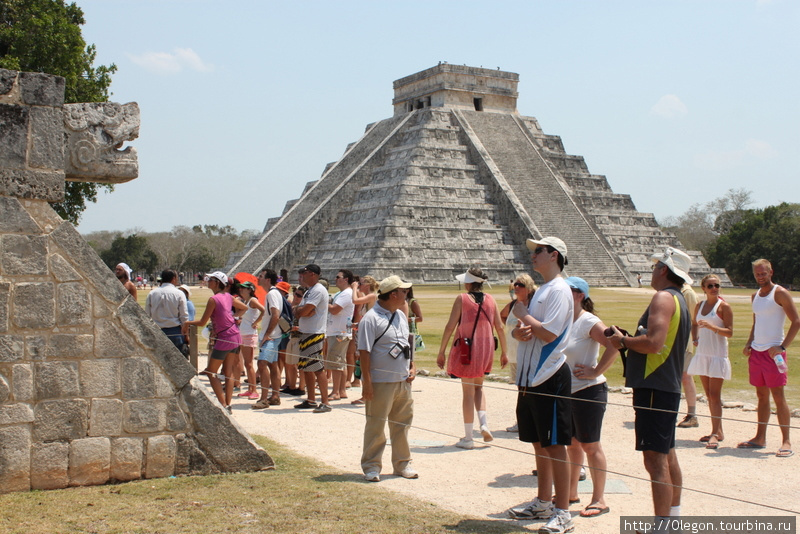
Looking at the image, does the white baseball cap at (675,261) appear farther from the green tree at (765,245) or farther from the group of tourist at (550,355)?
the green tree at (765,245)

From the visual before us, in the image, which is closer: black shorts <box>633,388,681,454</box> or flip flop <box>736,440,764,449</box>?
black shorts <box>633,388,681,454</box>

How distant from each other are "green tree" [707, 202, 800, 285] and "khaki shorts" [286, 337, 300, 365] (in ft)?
162

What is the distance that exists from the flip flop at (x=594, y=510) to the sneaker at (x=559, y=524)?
1.06 ft

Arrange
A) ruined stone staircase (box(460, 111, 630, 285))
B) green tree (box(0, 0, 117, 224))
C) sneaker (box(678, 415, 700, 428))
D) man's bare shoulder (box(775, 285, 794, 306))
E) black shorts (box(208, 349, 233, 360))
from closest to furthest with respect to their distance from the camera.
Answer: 1. man's bare shoulder (box(775, 285, 794, 306))
2. sneaker (box(678, 415, 700, 428))
3. black shorts (box(208, 349, 233, 360))
4. green tree (box(0, 0, 117, 224))
5. ruined stone staircase (box(460, 111, 630, 285))

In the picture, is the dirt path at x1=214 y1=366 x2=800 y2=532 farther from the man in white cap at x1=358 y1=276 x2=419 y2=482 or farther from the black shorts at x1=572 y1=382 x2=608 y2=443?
the black shorts at x1=572 y1=382 x2=608 y2=443

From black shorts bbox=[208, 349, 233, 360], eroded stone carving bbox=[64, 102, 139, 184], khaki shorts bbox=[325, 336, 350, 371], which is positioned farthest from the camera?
khaki shorts bbox=[325, 336, 350, 371]

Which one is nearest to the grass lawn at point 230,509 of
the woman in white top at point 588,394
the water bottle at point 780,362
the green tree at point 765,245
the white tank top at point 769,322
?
the woman in white top at point 588,394

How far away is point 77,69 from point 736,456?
962 inches

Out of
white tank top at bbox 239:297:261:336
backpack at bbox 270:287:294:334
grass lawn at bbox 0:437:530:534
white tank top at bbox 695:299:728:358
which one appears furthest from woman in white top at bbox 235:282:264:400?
white tank top at bbox 695:299:728:358

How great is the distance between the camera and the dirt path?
551 centimetres

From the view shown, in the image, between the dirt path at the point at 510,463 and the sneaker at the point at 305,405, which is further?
the sneaker at the point at 305,405

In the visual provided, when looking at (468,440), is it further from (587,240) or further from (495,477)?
(587,240)

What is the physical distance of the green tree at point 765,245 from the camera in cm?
5281

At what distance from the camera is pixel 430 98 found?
4806 cm
